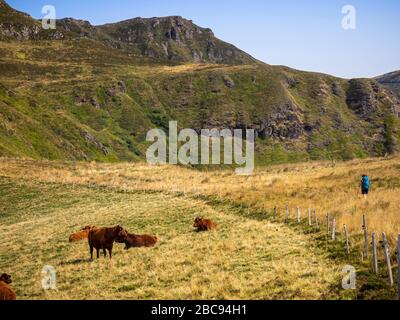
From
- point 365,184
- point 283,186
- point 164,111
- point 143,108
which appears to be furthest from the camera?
point 164,111

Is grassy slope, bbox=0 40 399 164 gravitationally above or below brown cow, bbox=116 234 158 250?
above

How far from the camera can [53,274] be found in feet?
53.5

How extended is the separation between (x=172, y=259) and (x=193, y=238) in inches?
165

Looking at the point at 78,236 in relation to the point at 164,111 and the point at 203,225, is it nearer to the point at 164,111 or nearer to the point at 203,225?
the point at 203,225

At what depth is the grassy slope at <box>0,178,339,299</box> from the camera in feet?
A: 42.3

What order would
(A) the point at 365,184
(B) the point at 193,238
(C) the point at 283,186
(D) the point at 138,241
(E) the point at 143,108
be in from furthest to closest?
(E) the point at 143,108, (C) the point at 283,186, (A) the point at 365,184, (B) the point at 193,238, (D) the point at 138,241

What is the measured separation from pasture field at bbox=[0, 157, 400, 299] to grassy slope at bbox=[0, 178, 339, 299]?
2.0 inches

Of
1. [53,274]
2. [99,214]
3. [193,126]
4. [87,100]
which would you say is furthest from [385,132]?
[53,274]

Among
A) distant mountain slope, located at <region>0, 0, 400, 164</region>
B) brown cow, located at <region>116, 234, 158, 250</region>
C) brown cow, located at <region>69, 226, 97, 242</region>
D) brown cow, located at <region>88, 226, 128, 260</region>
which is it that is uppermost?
distant mountain slope, located at <region>0, 0, 400, 164</region>

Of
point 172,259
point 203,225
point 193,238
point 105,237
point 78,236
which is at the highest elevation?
point 105,237

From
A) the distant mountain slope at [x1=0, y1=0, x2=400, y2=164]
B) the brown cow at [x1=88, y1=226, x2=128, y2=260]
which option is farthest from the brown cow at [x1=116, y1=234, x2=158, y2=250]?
the distant mountain slope at [x1=0, y1=0, x2=400, y2=164]

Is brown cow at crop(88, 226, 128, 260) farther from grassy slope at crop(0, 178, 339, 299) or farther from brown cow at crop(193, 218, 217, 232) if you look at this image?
brown cow at crop(193, 218, 217, 232)

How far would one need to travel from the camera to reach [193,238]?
841 inches

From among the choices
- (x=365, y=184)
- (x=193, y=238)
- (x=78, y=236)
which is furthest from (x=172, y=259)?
(x=365, y=184)
